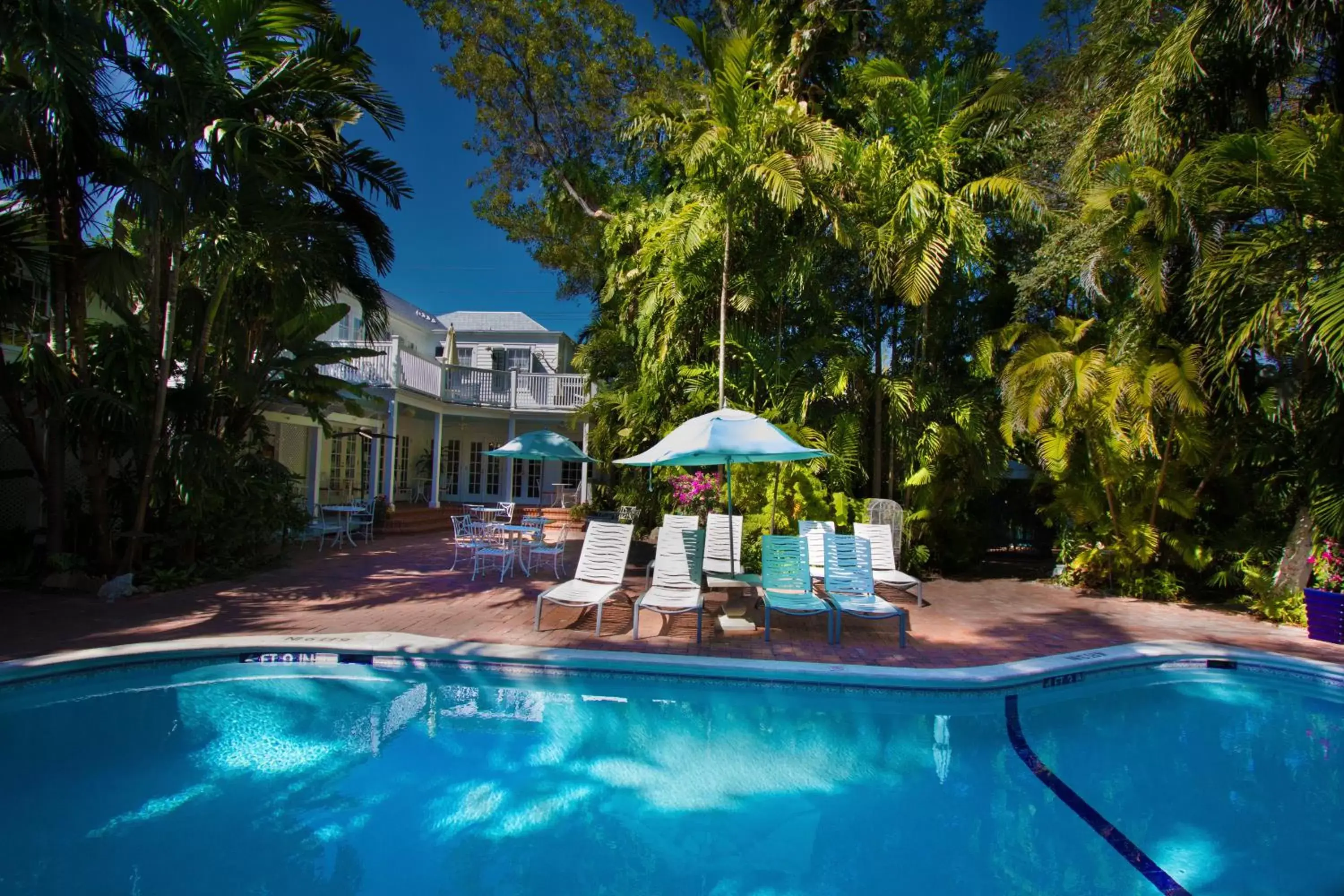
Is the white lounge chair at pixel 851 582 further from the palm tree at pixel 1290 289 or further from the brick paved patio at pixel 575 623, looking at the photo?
the palm tree at pixel 1290 289

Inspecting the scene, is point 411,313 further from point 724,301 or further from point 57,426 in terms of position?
point 724,301

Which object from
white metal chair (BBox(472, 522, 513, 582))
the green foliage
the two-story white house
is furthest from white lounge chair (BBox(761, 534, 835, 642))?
the two-story white house

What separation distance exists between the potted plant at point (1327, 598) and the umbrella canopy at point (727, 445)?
526cm

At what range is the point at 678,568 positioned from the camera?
7168 mm

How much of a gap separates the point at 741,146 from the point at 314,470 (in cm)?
1258

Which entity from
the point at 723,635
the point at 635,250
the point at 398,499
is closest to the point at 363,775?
the point at 723,635

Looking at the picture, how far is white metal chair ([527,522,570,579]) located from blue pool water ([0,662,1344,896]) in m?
4.19

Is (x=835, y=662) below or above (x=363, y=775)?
above

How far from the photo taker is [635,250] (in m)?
12.8

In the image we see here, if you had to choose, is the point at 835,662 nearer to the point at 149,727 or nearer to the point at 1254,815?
the point at 1254,815

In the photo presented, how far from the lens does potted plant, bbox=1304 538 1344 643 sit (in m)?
6.80

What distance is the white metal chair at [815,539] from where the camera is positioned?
813cm

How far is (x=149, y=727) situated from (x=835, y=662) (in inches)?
201

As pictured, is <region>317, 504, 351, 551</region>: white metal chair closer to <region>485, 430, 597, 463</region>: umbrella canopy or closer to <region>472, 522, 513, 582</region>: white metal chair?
<region>472, 522, 513, 582</region>: white metal chair
